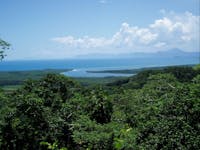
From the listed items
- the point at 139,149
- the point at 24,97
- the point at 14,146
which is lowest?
the point at 14,146

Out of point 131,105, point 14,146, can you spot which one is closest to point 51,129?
point 14,146

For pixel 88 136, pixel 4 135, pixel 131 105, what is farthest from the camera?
pixel 131 105

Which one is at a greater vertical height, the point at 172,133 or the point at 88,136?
the point at 172,133

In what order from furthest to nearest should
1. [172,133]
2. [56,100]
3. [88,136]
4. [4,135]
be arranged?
[56,100], [4,135], [88,136], [172,133]

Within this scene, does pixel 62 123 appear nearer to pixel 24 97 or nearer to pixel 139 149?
pixel 24 97

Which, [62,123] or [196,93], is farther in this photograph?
[62,123]

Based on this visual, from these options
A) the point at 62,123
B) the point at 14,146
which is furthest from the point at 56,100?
the point at 14,146
